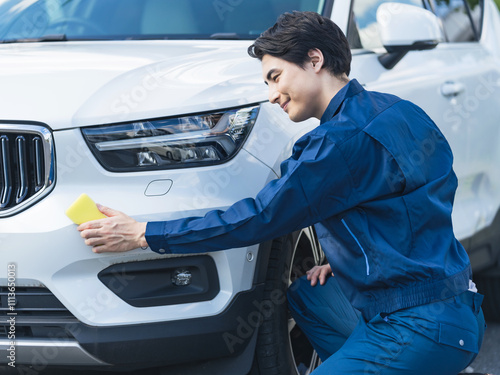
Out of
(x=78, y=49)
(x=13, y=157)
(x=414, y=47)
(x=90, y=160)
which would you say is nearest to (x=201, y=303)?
(x=90, y=160)

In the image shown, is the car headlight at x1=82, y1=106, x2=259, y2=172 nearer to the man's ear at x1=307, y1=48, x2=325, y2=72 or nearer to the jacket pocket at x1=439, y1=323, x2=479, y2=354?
the man's ear at x1=307, y1=48, x2=325, y2=72

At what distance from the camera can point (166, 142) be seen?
2605 mm

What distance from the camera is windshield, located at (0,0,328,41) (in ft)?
11.8

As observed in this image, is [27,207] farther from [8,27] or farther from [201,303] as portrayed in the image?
[8,27]

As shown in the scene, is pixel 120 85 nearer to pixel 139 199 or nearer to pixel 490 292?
pixel 139 199

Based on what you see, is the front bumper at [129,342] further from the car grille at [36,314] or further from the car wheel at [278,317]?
the car wheel at [278,317]

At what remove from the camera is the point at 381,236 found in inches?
94.7

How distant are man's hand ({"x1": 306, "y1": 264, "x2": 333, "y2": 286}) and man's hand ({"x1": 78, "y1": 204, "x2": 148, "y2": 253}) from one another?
788 mm

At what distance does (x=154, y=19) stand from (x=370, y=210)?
170cm

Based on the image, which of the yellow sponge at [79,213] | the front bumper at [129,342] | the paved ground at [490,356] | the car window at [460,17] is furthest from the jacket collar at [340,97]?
the car window at [460,17]

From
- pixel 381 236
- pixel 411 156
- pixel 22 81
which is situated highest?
pixel 22 81

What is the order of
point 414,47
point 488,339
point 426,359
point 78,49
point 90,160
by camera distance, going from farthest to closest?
point 488,339 → point 414,47 → point 78,49 → point 90,160 → point 426,359

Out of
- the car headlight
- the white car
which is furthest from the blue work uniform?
the car headlight

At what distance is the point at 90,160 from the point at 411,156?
0.94 metres
